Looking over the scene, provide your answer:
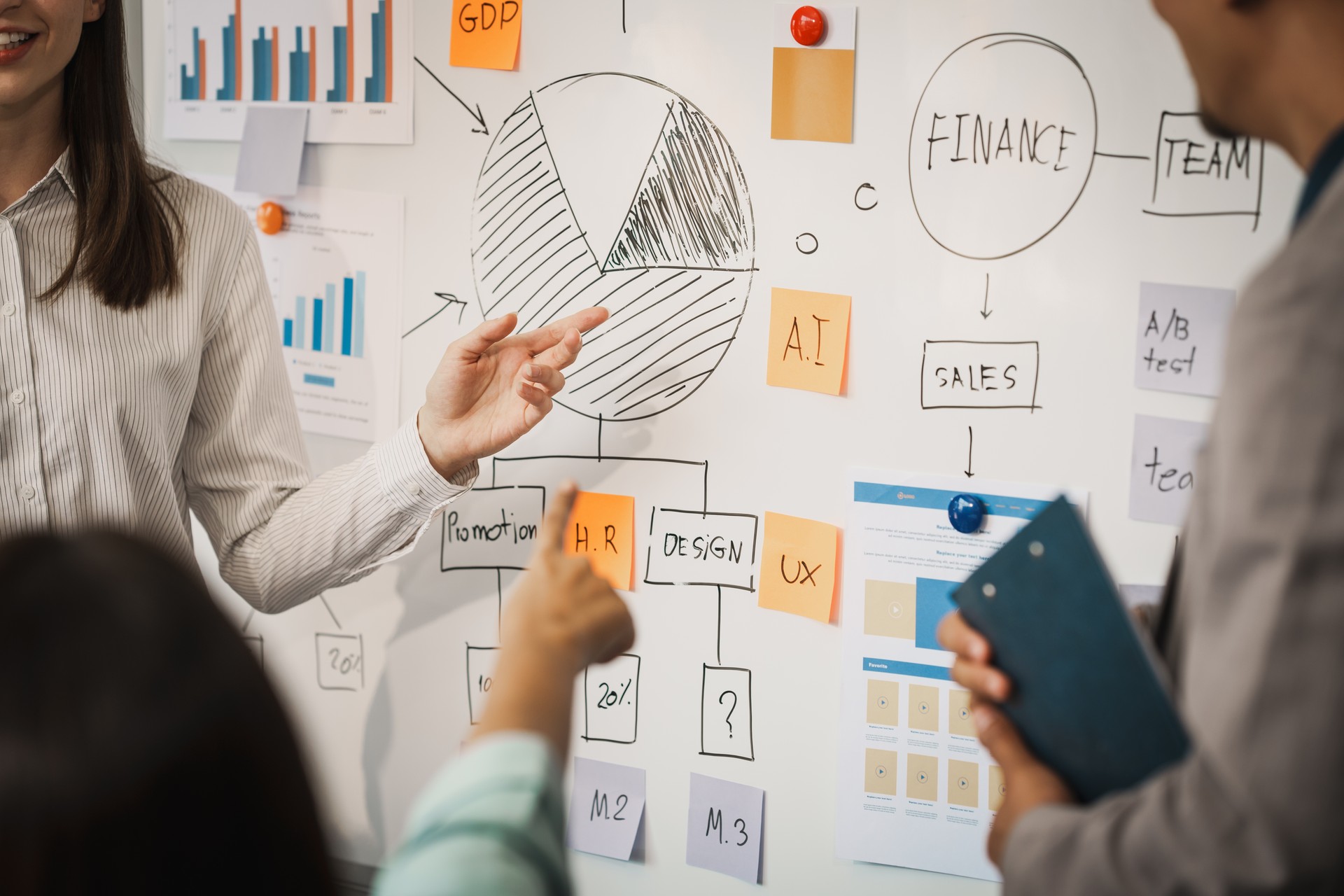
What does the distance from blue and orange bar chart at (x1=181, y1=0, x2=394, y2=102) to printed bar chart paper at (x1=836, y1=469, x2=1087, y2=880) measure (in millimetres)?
768

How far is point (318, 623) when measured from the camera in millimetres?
1358

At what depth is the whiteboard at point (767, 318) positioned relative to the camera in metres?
0.94

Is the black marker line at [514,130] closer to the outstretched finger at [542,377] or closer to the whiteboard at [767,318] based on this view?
the whiteboard at [767,318]

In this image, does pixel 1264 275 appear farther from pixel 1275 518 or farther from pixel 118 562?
pixel 118 562

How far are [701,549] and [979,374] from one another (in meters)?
0.35

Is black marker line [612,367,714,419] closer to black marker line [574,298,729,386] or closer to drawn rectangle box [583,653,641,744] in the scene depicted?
black marker line [574,298,729,386]

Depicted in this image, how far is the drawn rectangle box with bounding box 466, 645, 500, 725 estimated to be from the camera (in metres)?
1.26

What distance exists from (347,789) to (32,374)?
668 mm

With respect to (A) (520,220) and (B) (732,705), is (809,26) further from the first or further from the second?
(B) (732,705)

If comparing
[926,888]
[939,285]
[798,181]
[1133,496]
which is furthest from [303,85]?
[926,888]

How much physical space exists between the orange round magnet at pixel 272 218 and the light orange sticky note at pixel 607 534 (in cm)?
56

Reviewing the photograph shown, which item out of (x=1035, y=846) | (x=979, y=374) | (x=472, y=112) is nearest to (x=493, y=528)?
(x=472, y=112)

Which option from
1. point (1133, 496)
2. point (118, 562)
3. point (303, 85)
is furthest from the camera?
point (303, 85)

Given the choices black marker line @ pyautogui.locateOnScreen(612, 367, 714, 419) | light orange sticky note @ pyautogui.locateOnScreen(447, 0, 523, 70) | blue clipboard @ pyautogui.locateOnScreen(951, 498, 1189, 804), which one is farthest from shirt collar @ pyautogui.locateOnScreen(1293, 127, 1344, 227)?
light orange sticky note @ pyautogui.locateOnScreen(447, 0, 523, 70)
